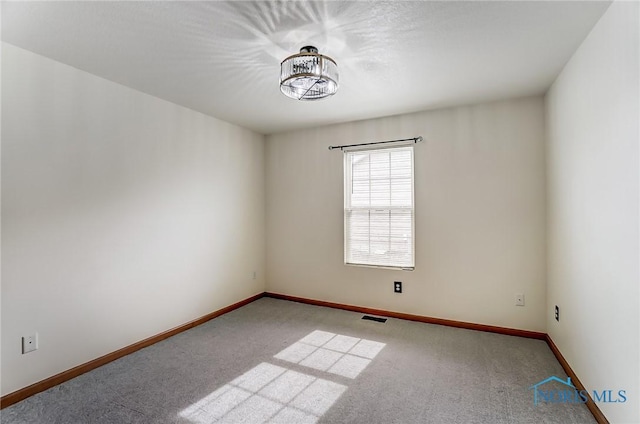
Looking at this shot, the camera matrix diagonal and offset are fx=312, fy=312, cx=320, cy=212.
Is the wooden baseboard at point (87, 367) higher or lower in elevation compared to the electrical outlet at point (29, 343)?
lower

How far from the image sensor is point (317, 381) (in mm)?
2338

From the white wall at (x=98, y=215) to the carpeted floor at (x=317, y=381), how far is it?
1.15 feet

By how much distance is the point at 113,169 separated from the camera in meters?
2.74

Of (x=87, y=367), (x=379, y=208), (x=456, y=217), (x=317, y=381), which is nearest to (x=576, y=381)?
(x=456, y=217)

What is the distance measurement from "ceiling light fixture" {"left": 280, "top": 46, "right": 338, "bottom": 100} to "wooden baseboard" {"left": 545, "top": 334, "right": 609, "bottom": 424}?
8.43 ft

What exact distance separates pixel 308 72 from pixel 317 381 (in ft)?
7.16

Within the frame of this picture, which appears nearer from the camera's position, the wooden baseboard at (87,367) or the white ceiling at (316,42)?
the white ceiling at (316,42)

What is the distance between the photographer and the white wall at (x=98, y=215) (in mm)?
2160

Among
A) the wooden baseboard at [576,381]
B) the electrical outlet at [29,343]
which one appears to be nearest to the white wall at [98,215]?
the electrical outlet at [29,343]

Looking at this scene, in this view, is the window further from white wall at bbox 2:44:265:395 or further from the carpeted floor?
white wall at bbox 2:44:265:395

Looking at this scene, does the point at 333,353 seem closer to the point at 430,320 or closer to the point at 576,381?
the point at 430,320

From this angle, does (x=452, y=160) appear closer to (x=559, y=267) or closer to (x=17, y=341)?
(x=559, y=267)

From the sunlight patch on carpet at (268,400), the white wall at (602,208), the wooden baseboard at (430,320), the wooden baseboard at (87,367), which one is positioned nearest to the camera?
the white wall at (602,208)

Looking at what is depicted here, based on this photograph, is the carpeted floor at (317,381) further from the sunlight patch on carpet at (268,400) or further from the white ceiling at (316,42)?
the white ceiling at (316,42)
